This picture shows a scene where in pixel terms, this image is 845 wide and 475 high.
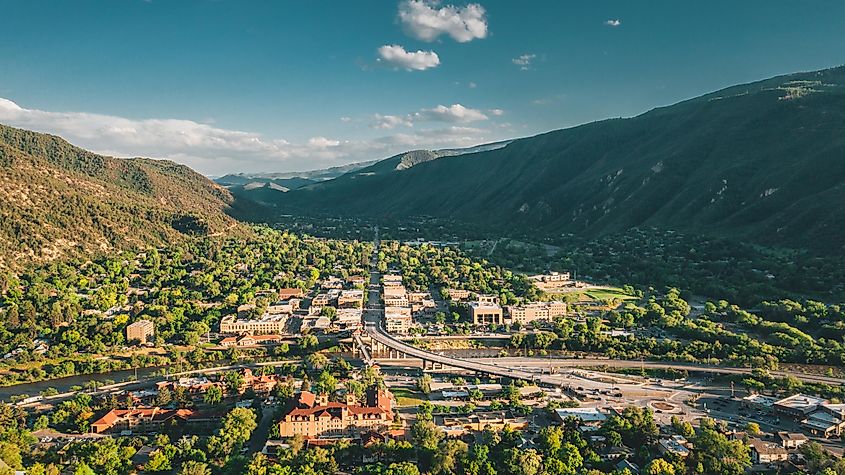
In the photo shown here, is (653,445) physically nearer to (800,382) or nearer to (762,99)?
(800,382)

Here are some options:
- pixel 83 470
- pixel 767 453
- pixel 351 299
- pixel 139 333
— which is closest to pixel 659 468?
pixel 767 453

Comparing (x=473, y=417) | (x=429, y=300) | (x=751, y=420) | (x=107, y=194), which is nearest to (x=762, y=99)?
(x=429, y=300)

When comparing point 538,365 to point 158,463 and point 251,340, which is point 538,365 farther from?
point 158,463

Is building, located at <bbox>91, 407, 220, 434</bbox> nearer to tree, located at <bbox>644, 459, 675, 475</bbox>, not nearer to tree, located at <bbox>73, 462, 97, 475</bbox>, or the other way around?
tree, located at <bbox>73, 462, 97, 475</bbox>

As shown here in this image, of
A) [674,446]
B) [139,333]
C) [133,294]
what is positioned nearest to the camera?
[674,446]

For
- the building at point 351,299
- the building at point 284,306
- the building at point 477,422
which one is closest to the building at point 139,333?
the building at point 284,306
